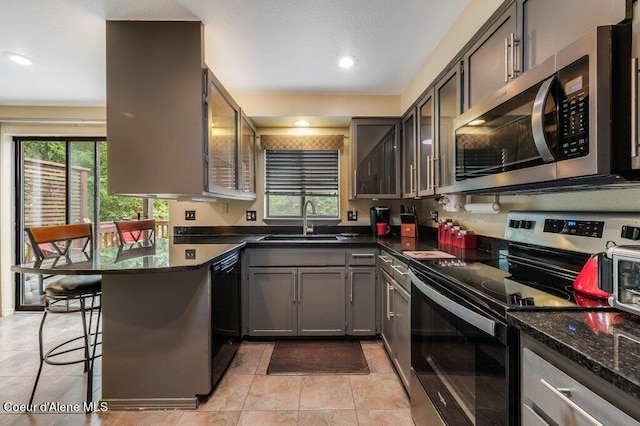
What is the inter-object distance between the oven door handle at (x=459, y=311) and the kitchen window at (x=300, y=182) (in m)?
2.05

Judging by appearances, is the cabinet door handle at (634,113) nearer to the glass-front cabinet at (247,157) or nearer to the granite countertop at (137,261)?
the granite countertop at (137,261)

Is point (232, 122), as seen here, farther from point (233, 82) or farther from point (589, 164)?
point (589, 164)

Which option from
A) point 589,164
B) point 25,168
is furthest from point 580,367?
point 25,168

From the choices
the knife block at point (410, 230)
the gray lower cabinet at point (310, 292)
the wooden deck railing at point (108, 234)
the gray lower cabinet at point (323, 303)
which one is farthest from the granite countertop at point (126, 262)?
the wooden deck railing at point (108, 234)

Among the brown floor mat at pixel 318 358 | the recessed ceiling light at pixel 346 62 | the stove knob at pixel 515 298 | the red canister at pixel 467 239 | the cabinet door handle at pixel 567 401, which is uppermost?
the recessed ceiling light at pixel 346 62

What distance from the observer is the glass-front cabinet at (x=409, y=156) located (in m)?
2.63

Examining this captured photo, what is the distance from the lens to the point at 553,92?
36.9 inches

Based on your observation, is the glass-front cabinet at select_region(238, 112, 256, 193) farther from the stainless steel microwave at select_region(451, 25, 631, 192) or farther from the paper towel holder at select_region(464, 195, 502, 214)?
the stainless steel microwave at select_region(451, 25, 631, 192)

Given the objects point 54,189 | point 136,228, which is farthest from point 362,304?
point 54,189

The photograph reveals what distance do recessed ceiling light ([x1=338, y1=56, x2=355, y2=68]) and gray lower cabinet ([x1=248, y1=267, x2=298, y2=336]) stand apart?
1.81 meters

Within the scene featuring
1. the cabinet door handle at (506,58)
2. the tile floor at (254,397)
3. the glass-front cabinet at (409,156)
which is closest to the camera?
the cabinet door handle at (506,58)

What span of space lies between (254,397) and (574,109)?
86.8 inches

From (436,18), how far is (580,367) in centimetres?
202

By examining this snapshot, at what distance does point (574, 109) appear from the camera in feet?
2.87
